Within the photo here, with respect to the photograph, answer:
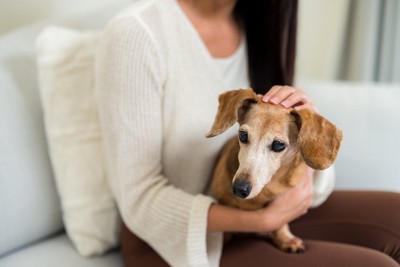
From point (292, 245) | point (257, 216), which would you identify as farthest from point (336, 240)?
point (257, 216)

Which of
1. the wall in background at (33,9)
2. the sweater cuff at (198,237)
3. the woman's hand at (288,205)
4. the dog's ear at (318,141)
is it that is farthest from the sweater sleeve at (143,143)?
the wall in background at (33,9)

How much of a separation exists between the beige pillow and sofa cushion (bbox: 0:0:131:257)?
3 cm

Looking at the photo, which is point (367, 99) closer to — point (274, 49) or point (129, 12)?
point (274, 49)

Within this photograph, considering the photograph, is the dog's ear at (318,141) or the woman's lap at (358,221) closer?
the dog's ear at (318,141)

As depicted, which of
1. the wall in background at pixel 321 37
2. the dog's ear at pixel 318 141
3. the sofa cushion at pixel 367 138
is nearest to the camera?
the dog's ear at pixel 318 141

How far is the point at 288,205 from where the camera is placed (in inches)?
33.3

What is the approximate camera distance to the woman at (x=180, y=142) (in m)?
0.85

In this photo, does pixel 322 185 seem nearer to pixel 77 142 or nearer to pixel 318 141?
pixel 318 141

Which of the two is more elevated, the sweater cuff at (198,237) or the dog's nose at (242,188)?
the dog's nose at (242,188)

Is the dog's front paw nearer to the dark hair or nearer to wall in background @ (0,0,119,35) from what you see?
the dark hair

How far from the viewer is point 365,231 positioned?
98cm

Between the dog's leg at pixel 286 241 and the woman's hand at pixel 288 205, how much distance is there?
0.16ft

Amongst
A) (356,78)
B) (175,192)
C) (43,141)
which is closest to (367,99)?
(356,78)

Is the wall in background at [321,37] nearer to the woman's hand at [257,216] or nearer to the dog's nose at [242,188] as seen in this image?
the woman's hand at [257,216]
